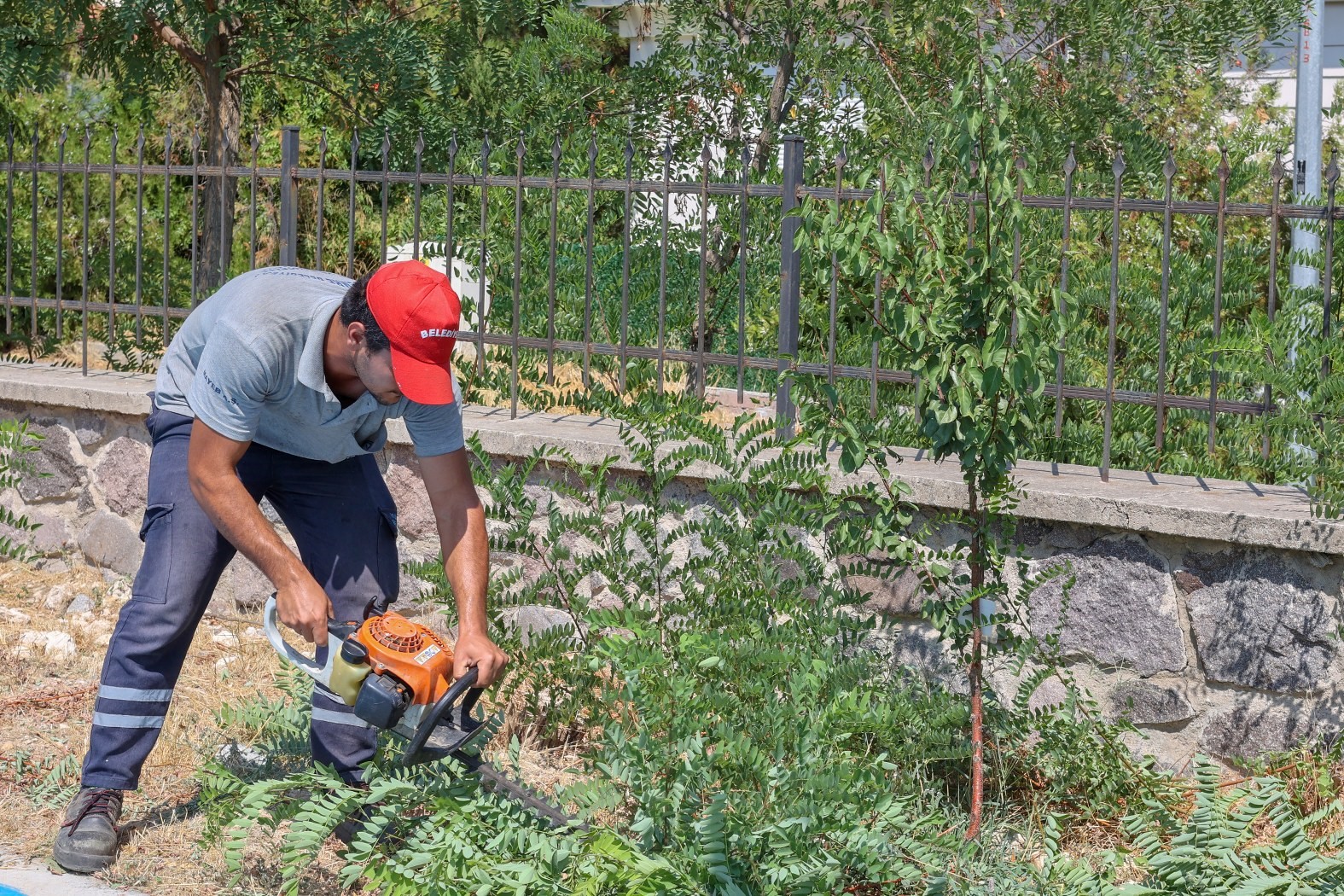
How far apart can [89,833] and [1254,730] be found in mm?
3099

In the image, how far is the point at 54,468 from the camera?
5.78 m

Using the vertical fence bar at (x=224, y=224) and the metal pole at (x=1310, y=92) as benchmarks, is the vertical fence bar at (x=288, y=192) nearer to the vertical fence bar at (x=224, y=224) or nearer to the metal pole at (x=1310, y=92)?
the vertical fence bar at (x=224, y=224)

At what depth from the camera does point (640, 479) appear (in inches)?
181

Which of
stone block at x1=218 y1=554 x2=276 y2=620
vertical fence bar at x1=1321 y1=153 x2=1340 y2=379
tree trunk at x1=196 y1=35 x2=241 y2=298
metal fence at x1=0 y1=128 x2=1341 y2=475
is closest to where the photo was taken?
vertical fence bar at x1=1321 y1=153 x2=1340 y2=379

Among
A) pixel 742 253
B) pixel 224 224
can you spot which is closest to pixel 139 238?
pixel 224 224

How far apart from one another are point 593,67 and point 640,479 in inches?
124

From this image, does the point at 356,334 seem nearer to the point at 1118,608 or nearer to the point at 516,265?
the point at 516,265

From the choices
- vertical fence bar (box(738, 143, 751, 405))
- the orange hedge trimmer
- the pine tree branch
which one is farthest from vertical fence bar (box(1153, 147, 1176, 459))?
the pine tree branch

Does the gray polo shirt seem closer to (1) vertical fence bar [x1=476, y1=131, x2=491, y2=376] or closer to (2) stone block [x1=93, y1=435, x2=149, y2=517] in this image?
(1) vertical fence bar [x1=476, y1=131, x2=491, y2=376]

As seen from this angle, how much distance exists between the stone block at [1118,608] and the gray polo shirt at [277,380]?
185 cm

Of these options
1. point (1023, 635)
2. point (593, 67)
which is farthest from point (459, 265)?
point (1023, 635)

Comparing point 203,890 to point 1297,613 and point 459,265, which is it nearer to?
point 1297,613

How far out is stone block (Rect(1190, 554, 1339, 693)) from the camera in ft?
12.3

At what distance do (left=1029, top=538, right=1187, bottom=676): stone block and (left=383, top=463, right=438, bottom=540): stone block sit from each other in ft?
7.27
